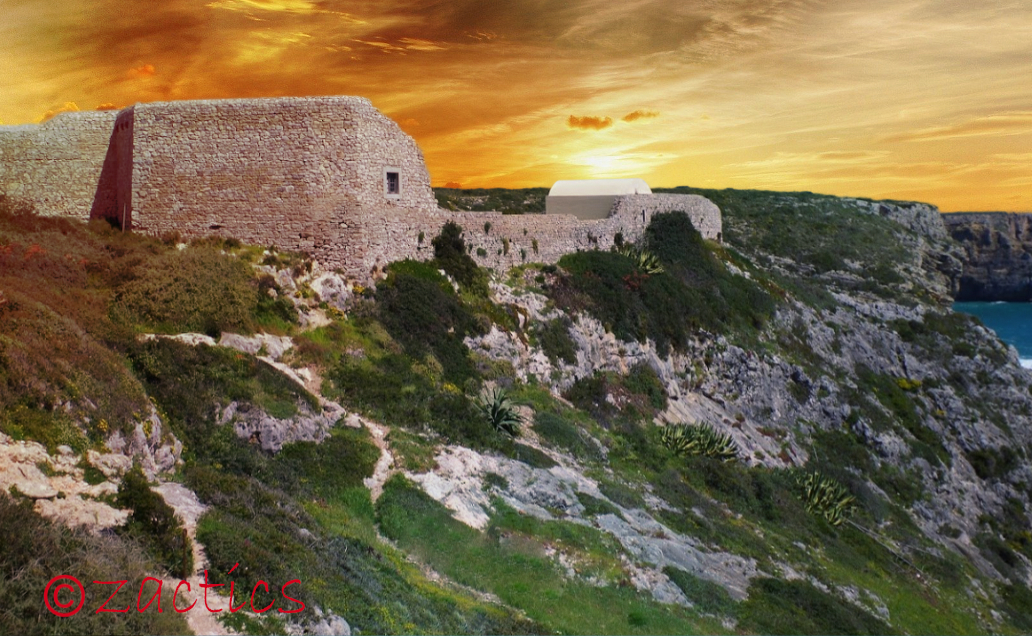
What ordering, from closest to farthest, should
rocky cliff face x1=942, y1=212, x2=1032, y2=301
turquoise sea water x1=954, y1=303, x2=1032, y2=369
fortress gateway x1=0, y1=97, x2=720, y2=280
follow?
fortress gateway x1=0, y1=97, x2=720, y2=280, turquoise sea water x1=954, y1=303, x2=1032, y2=369, rocky cliff face x1=942, y1=212, x2=1032, y2=301

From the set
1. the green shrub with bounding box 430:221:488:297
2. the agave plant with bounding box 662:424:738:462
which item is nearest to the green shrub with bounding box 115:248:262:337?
the green shrub with bounding box 430:221:488:297

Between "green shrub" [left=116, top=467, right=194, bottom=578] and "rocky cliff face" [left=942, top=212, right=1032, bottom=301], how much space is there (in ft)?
463

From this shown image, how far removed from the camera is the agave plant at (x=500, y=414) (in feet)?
75.3

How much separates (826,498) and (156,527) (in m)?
28.8

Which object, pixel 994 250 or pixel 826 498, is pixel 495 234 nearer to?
pixel 826 498

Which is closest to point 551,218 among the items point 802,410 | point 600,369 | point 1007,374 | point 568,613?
point 600,369

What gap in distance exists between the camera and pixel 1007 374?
54.8 meters

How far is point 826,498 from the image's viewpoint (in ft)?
107

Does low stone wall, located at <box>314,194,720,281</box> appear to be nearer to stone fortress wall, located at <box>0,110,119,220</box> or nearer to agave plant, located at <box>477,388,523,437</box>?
agave plant, located at <box>477,388,523,437</box>

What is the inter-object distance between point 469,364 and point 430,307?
8.35 feet

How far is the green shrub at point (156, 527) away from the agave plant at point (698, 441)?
21476mm

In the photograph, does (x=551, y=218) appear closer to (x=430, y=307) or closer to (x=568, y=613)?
(x=430, y=307)

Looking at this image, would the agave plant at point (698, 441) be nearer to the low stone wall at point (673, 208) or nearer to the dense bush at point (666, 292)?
the dense bush at point (666, 292)

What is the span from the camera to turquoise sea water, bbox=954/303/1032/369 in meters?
106
